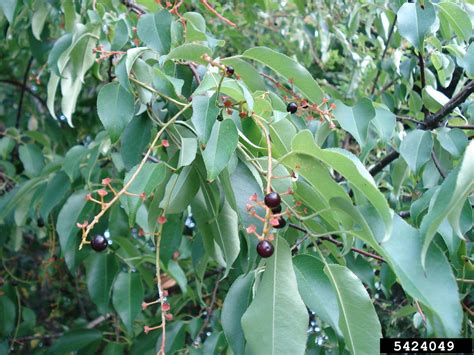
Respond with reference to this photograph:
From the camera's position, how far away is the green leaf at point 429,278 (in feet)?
1.90

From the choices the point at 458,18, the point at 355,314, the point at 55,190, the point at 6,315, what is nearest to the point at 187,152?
the point at 355,314

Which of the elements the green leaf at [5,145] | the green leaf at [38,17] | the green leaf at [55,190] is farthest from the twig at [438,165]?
the green leaf at [5,145]

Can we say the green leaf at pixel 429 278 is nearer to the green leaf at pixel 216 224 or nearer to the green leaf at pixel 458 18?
the green leaf at pixel 216 224

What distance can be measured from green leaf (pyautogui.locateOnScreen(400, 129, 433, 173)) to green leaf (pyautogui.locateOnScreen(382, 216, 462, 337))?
0.47 metres

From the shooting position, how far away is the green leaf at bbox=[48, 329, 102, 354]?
161 cm

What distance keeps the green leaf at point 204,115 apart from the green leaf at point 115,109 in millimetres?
160

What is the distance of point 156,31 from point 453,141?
1.85 feet

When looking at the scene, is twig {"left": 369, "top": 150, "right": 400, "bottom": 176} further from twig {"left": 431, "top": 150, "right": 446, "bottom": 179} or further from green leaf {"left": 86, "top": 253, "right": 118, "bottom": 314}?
green leaf {"left": 86, "top": 253, "right": 118, "bottom": 314}

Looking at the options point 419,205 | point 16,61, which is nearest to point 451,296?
point 419,205

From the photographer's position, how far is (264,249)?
2.20 feet

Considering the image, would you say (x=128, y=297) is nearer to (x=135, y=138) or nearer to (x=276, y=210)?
(x=135, y=138)

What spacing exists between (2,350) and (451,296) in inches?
56.1

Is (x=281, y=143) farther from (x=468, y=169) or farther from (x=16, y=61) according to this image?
(x=16, y=61)

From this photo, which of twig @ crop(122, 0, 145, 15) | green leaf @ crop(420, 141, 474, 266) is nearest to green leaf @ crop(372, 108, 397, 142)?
green leaf @ crop(420, 141, 474, 266)
